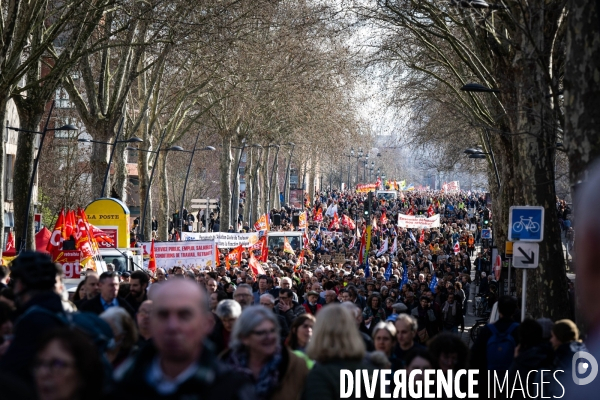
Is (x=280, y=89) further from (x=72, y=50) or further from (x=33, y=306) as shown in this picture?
(x=33, y=306)

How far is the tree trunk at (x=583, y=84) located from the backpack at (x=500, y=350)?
6.85 ft

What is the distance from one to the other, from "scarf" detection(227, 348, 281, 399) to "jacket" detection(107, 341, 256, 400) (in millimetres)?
1821

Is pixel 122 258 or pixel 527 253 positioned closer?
pixel 527 253

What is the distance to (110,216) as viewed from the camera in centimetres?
2523

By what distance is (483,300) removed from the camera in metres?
30.9

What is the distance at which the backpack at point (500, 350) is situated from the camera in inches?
357

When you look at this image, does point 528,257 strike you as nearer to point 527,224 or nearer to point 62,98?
point 527,224

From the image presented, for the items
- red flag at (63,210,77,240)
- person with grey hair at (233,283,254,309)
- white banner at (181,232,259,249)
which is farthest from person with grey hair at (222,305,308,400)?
white banner at (181,232,259,249)

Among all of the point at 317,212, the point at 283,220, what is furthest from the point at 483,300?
the point at 283,220

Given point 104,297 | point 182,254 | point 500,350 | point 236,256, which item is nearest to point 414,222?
point 236,256

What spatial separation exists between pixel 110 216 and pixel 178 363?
22.1 metres

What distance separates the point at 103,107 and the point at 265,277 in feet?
56.0

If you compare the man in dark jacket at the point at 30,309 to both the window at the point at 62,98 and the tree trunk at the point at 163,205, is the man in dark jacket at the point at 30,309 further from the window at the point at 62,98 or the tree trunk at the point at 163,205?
the tree trunk at the point at 163,205

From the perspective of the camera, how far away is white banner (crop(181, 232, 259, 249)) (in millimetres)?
31203
